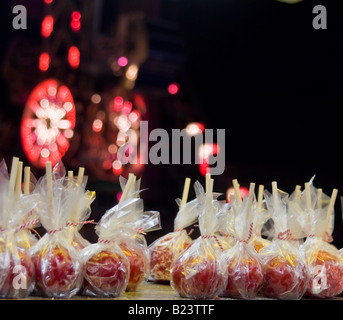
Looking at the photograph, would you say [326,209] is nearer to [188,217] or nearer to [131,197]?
[188,217]

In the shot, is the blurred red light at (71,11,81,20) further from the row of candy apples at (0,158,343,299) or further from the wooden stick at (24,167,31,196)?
the wooden stick at (24,167,31,196)

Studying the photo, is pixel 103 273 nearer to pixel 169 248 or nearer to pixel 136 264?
pixel 136 264

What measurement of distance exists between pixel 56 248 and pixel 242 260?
0.50 m

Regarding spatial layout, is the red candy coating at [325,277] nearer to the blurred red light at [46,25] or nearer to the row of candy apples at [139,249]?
the row of candy apples at [139,249]

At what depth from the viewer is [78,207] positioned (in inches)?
65.1

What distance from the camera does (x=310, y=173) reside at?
4.58 metres

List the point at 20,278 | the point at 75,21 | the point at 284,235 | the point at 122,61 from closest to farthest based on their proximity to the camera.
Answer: the point at 20,278
the point at 284,235
the point at 75,21
the point at 122,61

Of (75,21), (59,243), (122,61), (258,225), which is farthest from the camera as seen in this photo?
(122,61)

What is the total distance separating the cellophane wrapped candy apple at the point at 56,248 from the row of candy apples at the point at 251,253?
0.93 feet

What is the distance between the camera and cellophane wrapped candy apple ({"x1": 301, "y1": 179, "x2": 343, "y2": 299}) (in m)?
1.73

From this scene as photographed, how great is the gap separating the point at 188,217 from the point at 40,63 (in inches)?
105

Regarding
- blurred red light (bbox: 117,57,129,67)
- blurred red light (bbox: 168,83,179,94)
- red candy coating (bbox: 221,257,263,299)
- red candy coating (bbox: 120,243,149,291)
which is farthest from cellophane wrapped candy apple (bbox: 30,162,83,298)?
blurred red light (bbox: 168,83,179,94)

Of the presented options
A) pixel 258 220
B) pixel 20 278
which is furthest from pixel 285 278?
pixel 20 278
